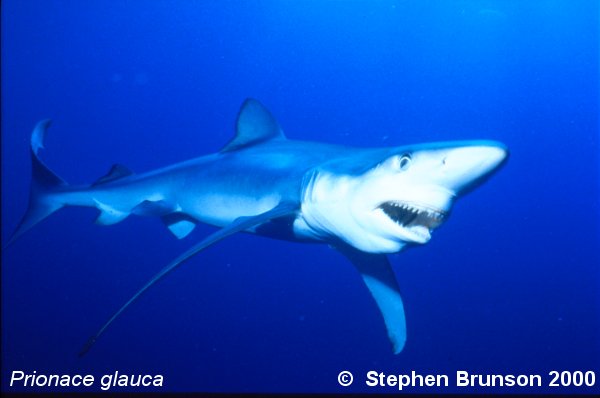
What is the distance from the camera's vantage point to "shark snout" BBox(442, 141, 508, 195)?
7.54 feet

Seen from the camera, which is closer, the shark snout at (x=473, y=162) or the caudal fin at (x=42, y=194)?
the shark snout at (x=473, y=162)

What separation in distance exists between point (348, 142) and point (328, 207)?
32030 millimetres

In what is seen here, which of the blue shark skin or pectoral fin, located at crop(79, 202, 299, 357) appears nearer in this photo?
the blue shark skin

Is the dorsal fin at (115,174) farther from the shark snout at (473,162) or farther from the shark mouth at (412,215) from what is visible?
the shark snout at (473,162)

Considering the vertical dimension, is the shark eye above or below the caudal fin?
below

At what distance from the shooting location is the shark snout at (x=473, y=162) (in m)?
2.30

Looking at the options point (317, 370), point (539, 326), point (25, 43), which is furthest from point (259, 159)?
point (25, 43)

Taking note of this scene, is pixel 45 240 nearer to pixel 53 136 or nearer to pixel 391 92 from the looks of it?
pixel 53 136

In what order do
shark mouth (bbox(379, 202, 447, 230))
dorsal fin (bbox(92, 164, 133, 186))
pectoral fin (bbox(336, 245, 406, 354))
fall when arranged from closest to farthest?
shark mouth (bbox(379, 202, 447, 230))
pectoral fin (bbox(336, 245, 406, 354))
dorsal fin (bbox(92, 164, 133, 186))

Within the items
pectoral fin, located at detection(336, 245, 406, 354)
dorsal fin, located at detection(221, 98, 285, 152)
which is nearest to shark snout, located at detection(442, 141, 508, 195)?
pectoral fin, located at detection(336, 245, 406, 354)

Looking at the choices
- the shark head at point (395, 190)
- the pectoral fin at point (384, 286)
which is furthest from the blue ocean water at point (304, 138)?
the shark head at point (395, 190)

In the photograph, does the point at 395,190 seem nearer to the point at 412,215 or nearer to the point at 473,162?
the point at 412,215

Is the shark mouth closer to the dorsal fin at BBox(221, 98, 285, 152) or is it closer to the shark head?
the shark head

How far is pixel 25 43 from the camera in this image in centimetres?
2638
